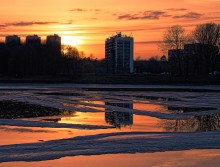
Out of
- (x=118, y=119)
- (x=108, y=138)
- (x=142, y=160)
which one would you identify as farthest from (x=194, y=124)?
(x=142, y=160)

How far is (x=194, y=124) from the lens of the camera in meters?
18.8

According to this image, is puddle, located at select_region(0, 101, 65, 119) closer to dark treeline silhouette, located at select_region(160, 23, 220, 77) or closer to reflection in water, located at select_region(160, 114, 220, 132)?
reflection in water, located at select_region(160, 114, 220, 132)

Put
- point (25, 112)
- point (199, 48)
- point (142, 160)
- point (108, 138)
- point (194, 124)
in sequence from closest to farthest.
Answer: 1. point (142, 160)
2. point (108, 138)
3. point (194, 124)
4. point (25, 112)
5. point (199, 48)

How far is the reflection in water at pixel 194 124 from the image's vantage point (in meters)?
17.2

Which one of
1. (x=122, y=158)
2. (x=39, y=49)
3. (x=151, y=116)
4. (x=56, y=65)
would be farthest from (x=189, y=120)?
(x=39, y=49)

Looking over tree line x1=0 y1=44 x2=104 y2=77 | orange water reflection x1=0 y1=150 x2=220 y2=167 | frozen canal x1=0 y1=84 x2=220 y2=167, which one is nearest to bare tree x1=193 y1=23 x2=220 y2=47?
tree line x1=0 y1=44 x2=104 y2=77

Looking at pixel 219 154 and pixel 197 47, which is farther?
pixel 197 47

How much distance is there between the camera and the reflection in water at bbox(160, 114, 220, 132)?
56.5 ft

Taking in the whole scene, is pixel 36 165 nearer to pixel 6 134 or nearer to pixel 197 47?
pixel 6 134

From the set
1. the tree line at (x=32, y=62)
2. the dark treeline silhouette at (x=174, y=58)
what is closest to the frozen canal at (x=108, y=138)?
the dark treeline silhouette at (x=174, y=58)

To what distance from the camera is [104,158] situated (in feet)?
37.7

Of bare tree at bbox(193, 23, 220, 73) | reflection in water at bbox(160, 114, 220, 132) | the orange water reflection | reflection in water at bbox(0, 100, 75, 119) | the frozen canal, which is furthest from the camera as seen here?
bare tree at bbox(193, 23, 220, 73)

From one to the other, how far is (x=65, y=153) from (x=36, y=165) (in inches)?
59.2

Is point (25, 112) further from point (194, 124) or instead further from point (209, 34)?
point (209, 34)
